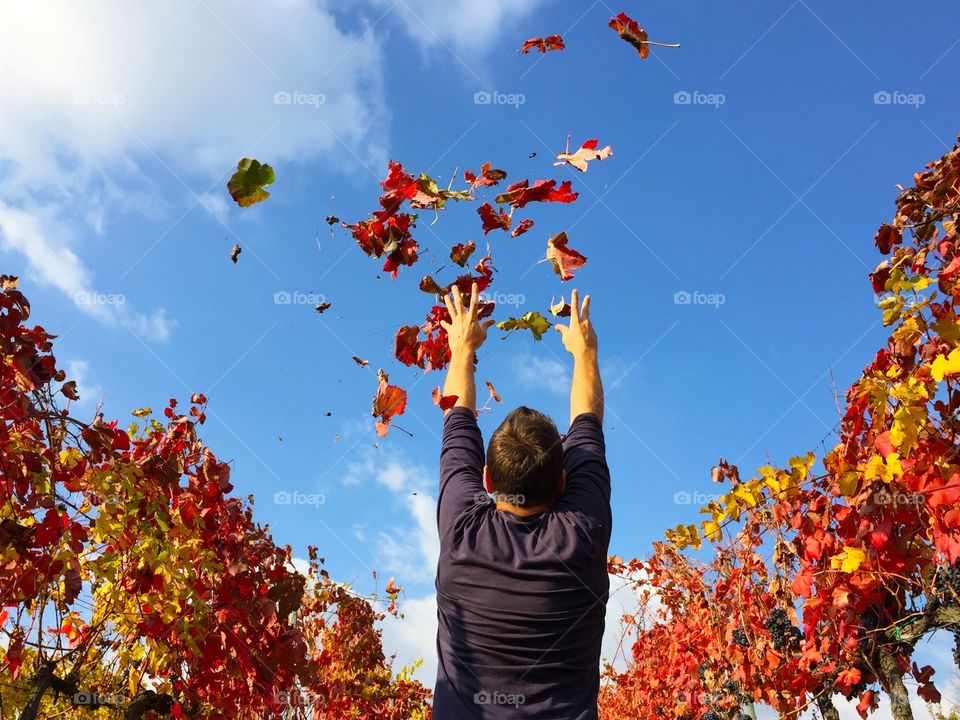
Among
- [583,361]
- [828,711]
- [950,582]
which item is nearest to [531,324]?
[583,361]

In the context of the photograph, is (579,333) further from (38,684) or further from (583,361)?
(38,684)

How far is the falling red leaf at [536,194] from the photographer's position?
11.0 ft

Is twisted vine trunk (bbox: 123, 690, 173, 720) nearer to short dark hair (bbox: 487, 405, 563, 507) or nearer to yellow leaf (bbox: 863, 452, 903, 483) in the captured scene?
A: short dark hair (bbox: 487, 405, 563, 507)

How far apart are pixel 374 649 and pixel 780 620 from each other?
35.5ft

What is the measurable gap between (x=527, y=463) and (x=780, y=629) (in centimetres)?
683

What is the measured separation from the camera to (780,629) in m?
7.20

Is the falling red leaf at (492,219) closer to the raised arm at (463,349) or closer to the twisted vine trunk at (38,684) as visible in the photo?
the raised arm at (463,349)

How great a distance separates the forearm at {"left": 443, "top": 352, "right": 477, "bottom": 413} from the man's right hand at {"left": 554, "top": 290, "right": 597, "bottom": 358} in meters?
0.36

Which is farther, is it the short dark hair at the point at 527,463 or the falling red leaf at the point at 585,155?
the falling red leaf at the point at 585,155

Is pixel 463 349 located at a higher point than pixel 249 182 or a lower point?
lower

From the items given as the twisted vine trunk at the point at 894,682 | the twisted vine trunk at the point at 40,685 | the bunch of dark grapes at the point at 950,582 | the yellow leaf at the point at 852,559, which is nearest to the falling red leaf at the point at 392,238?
the yellow leaf at the point at 852,559

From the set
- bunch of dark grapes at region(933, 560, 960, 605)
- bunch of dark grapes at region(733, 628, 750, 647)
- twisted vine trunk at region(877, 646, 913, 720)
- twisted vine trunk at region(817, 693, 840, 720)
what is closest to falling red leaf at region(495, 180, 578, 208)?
bunch of dark grapes at region(933, 560, 960, 605)

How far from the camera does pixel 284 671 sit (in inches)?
224

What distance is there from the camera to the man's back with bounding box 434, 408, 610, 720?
1.55 metres
